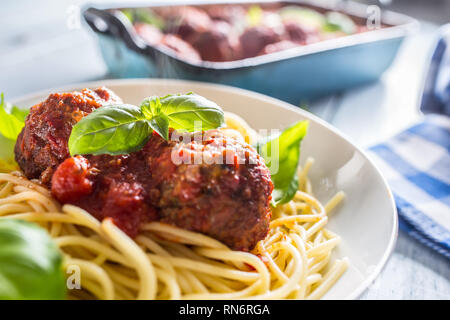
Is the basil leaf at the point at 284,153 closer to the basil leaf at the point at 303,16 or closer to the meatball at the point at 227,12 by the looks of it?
the basil leaf at the point at 303,16

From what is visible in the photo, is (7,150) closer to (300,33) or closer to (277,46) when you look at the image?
(277,46)

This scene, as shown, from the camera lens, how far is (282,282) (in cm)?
269

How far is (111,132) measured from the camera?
2541mm

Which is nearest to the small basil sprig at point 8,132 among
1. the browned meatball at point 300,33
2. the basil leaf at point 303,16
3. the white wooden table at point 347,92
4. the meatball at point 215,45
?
the white wooden table at point 347,92

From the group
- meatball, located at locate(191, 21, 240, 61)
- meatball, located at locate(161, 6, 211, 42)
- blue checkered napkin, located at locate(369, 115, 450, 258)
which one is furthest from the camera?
meatball, located at locate(161, 6, 211, 42)

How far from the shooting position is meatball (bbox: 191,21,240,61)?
5730 mm

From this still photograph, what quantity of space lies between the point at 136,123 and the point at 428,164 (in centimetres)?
300

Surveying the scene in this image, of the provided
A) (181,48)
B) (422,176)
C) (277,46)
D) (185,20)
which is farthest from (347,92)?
(185,20)

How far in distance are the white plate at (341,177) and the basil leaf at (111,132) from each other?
130 centimetres

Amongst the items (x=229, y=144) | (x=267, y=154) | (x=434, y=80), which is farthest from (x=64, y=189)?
(x=434, y=80)

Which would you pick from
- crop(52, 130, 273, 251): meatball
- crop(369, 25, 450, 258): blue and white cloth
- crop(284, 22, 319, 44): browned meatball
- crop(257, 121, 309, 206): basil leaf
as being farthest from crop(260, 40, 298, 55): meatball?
crop(52, 130, 273, 251): meatball

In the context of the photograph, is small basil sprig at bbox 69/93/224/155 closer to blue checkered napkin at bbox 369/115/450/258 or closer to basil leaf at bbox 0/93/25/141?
basil leaf at bbox 0/93/25/141

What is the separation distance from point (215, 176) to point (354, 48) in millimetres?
3615

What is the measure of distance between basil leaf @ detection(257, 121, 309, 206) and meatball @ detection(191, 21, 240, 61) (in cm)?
248
